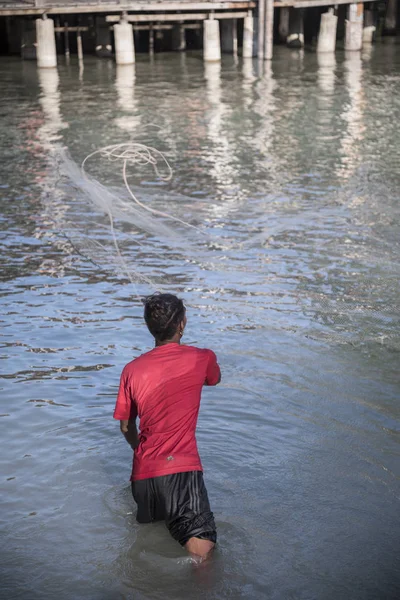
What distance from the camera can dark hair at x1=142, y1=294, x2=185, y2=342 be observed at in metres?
3.94

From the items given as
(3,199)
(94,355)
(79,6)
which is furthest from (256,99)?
(94,355)

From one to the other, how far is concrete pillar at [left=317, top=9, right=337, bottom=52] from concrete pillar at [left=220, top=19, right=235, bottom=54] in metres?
3.03

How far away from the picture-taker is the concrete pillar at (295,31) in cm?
3300

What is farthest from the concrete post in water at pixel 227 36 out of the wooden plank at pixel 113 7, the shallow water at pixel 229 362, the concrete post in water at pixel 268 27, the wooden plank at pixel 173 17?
the shallow water at pixel 229 362

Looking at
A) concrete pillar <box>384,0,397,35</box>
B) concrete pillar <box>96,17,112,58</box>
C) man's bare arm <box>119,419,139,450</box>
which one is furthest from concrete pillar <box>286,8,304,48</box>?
man's bare arm <box>119,419,139,450</box>

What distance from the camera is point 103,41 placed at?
1223 inches

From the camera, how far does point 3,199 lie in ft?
40.1

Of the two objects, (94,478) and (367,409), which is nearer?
(94,478)

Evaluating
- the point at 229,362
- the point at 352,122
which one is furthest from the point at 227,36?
the point at 229,362

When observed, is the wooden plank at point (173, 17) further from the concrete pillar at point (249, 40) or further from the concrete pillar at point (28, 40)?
the concrete pillar at point (28, 40)

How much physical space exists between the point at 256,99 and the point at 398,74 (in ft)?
19.6

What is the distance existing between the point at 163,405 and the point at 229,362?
2.94 meters

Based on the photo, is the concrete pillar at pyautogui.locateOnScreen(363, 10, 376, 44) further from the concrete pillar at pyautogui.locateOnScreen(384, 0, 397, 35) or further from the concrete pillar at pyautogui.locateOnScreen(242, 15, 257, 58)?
the concrete pillar at pyautogui.locateOnScreen(242, 15, 257, 58)

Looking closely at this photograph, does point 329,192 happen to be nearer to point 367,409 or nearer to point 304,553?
point 367,409
